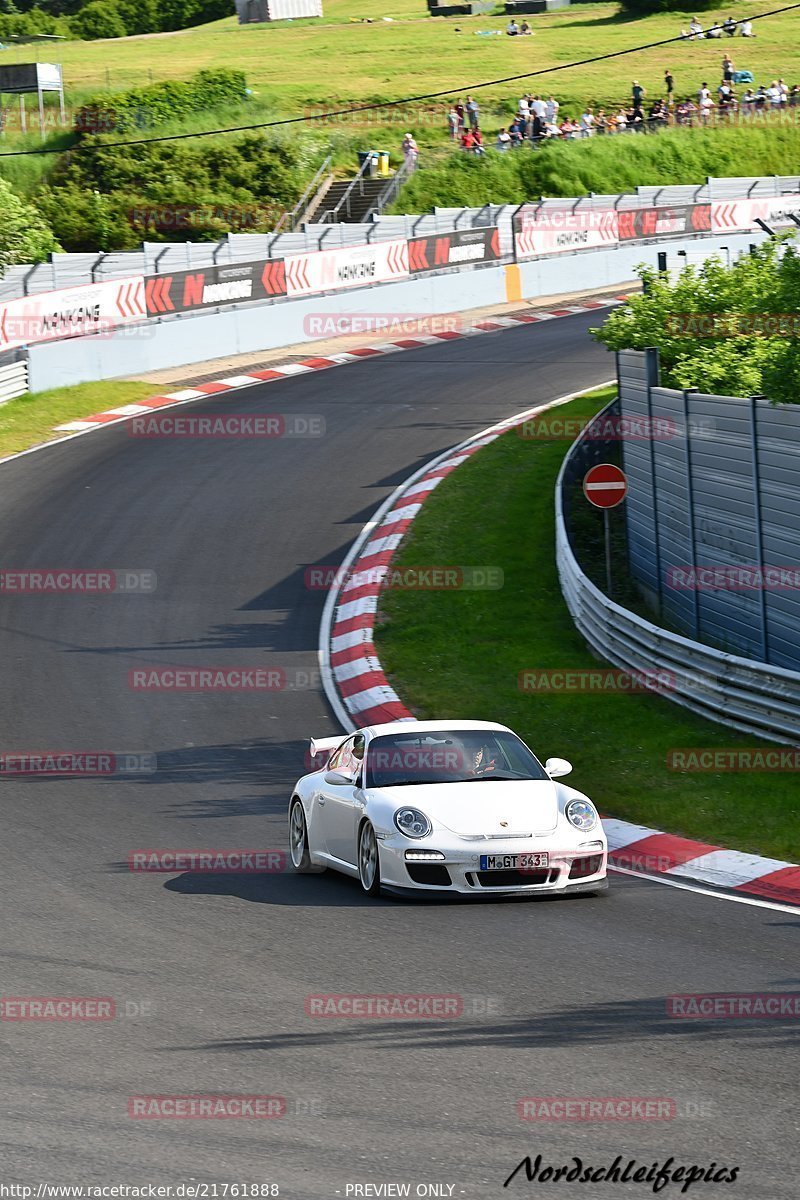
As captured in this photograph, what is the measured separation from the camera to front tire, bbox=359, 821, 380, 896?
11141 mm

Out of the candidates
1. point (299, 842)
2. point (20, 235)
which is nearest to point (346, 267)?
point (20, 235)

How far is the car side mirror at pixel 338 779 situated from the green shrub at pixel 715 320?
25.1ft

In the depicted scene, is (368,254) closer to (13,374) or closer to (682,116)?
(13,374)

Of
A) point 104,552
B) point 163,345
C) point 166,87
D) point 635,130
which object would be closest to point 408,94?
point 166,87

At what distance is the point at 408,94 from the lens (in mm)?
80062

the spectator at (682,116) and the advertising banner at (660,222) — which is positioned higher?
the spectator at (682,116)

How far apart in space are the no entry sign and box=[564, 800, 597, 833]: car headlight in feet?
25.2

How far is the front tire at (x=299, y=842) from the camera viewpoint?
1216 centimetres

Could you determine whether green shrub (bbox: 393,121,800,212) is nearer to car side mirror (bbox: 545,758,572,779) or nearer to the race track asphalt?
the race track asphalt

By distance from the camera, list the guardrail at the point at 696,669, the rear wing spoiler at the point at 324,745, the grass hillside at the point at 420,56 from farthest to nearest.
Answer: the grass hillside at the point at 420,56 < the guardrail at the point at 696,669 < the rear wing spoiler at the point at 324,745

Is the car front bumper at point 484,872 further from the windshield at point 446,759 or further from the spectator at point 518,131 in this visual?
the spectator at point 518,131

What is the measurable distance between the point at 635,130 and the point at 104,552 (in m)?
47.3

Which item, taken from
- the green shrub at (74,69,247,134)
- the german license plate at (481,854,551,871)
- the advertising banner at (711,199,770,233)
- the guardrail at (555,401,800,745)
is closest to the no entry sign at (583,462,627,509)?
the guardrail at (555,401,800,745)

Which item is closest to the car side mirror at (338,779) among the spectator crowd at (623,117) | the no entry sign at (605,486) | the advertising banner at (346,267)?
the no entry sign at (605,486)
